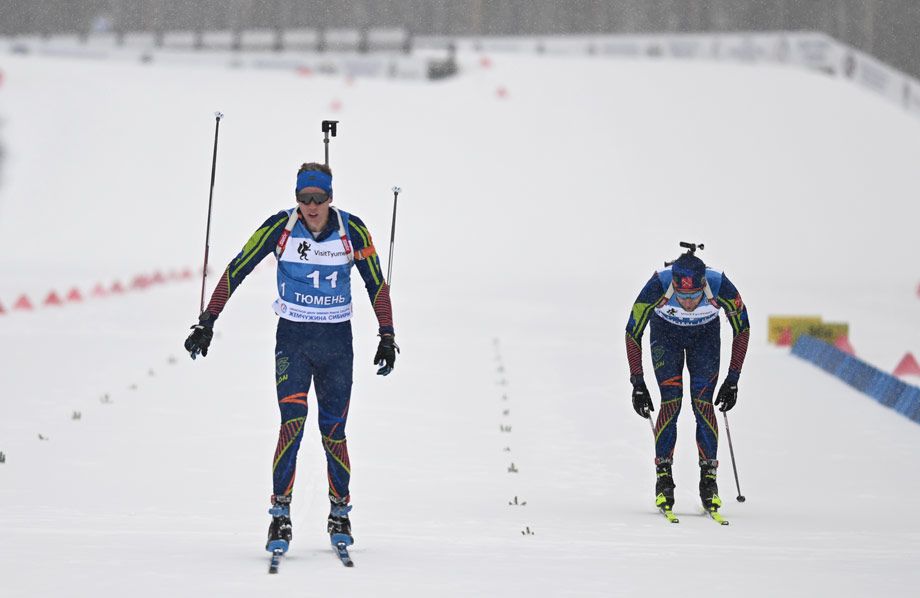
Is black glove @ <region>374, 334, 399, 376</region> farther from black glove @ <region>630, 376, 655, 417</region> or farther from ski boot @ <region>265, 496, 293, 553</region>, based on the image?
black glove @ <region>630, 376, 655, 417</region>

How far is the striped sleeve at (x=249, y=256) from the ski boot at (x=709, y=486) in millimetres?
3693

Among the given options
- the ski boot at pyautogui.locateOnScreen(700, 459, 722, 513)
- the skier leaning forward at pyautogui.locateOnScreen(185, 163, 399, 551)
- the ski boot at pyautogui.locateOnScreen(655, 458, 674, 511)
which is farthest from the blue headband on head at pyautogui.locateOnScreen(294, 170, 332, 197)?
the ski boot at pyautogui.locateOnScreen(700, 459, 722, 513)

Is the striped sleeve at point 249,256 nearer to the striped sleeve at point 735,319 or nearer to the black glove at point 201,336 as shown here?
the black glove at point 201,336

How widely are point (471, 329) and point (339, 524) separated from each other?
58.8 ft

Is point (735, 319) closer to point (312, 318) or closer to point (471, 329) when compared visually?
point (312, 318)

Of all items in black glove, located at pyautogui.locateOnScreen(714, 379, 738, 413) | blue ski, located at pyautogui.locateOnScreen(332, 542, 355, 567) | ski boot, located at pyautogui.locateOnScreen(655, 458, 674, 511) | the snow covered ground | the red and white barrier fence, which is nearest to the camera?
blue ski, located at pyautogui.locateOnScreen(332, 542, 355, 567)

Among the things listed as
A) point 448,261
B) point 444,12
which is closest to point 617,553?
point 448,261

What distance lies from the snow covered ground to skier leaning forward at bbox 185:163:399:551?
59 cm

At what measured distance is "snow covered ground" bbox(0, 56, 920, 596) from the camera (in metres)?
9.14

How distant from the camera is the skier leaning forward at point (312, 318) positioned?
870 cm

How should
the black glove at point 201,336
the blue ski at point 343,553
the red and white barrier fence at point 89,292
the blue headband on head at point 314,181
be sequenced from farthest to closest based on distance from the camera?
1. the red and white barrier fence at point 89,292
2. the black glove at point 201,336
3. the blue headband on head at point 314,181
4. the blue ski at point 343,553

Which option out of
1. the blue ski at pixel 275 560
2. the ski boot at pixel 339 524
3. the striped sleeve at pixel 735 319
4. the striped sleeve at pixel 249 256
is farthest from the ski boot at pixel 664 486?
the striped sleeve at pixel 249 256

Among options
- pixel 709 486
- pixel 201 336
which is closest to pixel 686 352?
pixel 709 486

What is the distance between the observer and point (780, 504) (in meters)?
11.7
